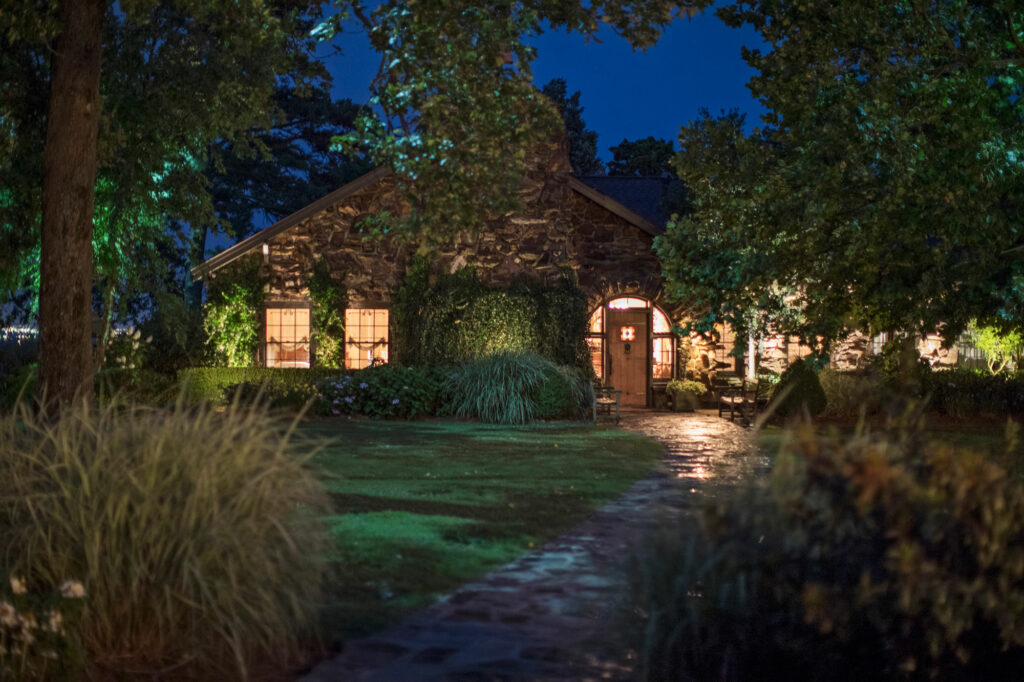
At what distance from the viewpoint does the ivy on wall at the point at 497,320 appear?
21.4 m

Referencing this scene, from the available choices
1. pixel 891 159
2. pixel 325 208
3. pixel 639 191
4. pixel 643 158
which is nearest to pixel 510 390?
pixel 325 208

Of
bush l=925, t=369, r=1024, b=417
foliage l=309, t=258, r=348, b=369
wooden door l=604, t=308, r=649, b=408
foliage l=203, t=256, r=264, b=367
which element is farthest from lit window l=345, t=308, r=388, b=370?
bush l=925, t=369, r=1024, b=417

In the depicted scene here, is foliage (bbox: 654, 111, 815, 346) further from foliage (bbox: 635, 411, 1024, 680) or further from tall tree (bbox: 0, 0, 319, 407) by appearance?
foliage (bbox: 635, 411, 1024, 680)

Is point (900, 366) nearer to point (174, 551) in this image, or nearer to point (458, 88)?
point (458, 88)

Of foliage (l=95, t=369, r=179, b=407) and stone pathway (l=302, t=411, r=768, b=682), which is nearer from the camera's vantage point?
stone pathway (l=302, t=411, r=768, b=682)

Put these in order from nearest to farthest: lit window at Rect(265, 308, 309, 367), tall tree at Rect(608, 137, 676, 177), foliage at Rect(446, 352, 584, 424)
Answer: foliage at Rect(446, 352, 584, 424) → lit window at Rect(265, 308, 309, 367) → tall tree at Rect(608, 137, 676, 177)

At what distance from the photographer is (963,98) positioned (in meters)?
11.5

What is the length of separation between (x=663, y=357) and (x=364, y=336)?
6.91m

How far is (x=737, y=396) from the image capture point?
20750mm

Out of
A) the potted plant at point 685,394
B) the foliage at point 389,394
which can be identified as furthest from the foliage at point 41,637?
the potted plant at point 685,394

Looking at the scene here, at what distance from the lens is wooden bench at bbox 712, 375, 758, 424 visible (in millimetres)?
19995

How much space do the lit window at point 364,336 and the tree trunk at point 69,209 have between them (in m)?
13.4

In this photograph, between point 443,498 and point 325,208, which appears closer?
point 443,498

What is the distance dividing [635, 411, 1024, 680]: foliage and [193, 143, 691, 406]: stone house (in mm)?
18450
